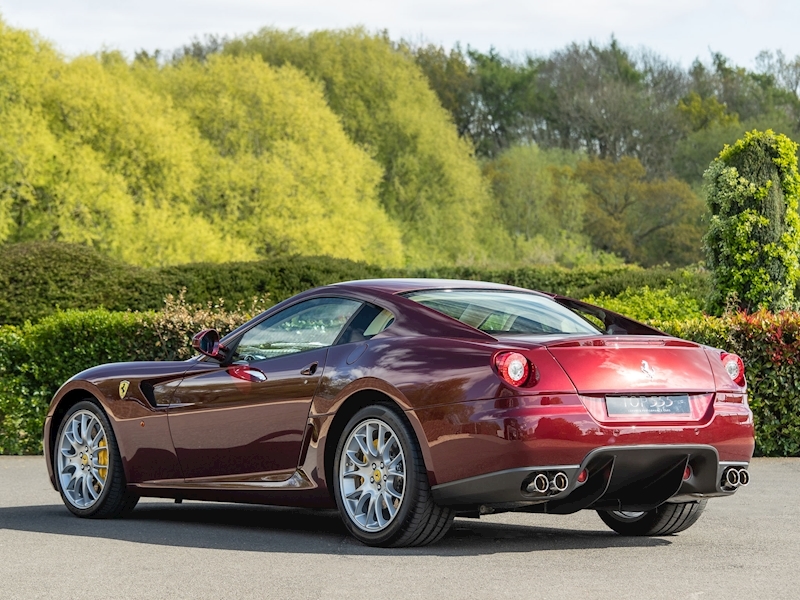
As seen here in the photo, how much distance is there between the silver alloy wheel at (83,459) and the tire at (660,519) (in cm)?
332

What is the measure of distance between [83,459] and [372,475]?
2718 mm

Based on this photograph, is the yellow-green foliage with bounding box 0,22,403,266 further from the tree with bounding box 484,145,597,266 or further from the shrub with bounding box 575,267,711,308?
the shrub with bounding box 575,267,711,308

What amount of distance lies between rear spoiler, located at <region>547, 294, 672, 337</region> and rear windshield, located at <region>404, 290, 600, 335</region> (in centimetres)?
30

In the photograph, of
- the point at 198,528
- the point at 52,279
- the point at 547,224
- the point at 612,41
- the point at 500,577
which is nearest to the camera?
the point at 500,577

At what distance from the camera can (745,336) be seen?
13.1m

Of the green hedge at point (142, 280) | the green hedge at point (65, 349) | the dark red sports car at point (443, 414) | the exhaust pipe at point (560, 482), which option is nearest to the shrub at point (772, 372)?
the green hedge at point (65, 349)

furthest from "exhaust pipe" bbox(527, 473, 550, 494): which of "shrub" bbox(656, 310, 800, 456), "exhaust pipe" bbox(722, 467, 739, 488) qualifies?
"shrub" bbox(656, 310, 800, 456)

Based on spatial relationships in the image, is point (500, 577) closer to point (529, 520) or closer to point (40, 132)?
point (529, 520)

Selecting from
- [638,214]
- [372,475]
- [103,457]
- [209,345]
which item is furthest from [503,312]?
[638,214]

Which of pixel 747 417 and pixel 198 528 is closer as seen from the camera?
pixel 747 417

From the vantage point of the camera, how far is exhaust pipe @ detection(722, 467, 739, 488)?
7129 millimetres

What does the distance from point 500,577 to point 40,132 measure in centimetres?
3935

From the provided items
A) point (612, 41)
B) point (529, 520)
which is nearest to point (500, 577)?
point (529, 520)

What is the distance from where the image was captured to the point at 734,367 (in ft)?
24.3
